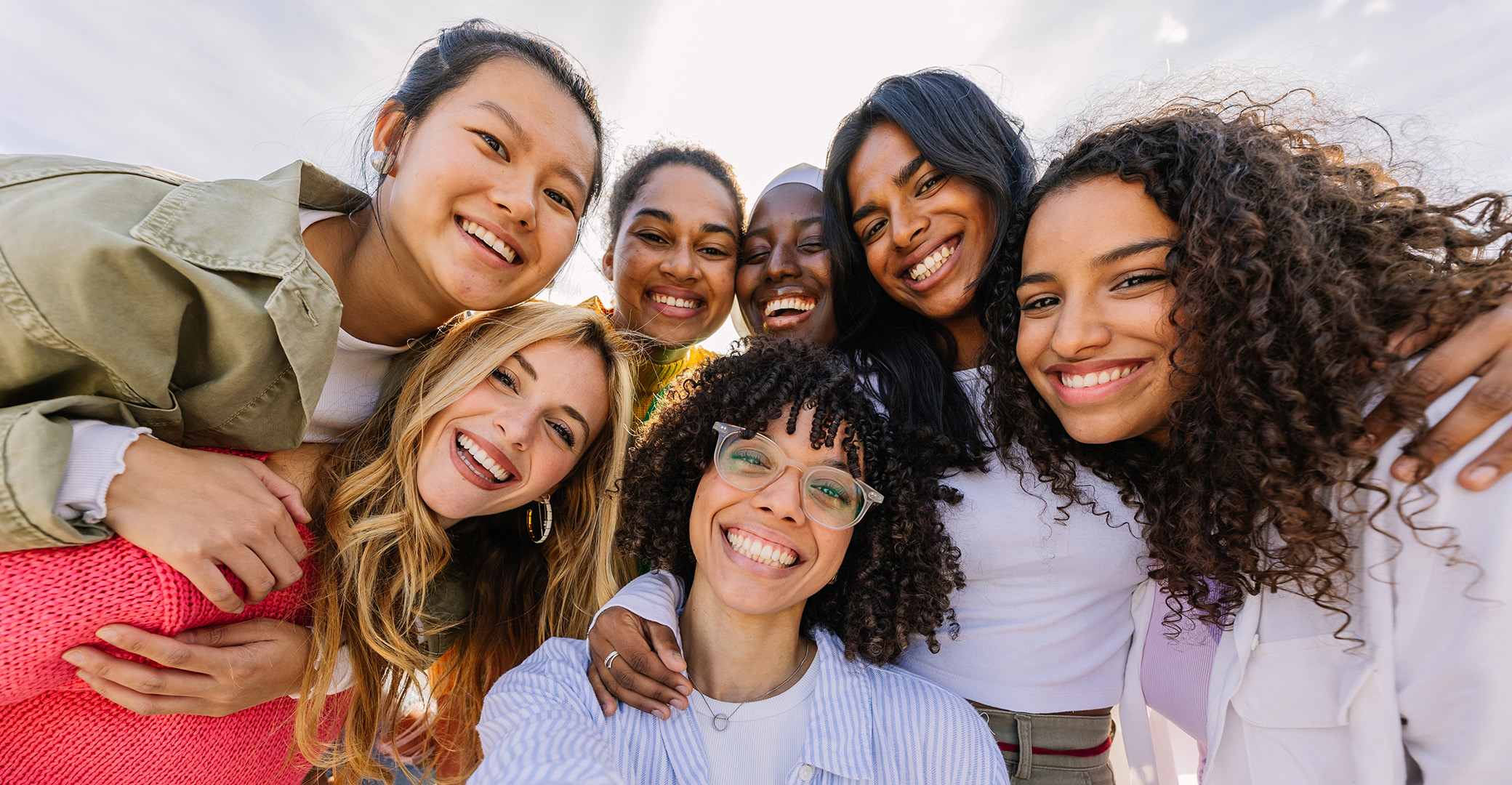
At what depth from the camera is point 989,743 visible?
221 cm

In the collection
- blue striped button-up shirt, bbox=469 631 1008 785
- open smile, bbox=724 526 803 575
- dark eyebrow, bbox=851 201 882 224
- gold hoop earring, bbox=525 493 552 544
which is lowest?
gold hoop earring, bbox=525 493 552 544

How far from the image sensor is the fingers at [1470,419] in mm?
1548

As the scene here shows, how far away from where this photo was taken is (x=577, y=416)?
283 cm

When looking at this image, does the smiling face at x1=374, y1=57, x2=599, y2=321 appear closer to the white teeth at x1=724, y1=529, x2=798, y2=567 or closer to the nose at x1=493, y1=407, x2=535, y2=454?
the nose at x1=493, y1=407, x2=535, y2=454

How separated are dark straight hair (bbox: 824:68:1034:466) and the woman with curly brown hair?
50 cm

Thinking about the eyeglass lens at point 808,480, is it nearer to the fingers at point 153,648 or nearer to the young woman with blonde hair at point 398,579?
the young woman with blonde hair at point 398,579

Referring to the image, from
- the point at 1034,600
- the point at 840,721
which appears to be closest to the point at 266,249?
the point at 840,721

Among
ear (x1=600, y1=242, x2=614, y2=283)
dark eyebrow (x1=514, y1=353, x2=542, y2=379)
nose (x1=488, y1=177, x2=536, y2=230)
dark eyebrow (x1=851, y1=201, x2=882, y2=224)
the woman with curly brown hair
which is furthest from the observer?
ear (x1=600, y1=242, x2=614, y2=283)

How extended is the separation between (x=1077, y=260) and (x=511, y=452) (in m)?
2.17

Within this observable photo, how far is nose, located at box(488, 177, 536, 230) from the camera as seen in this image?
2566mm

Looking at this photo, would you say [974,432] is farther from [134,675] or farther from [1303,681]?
[134,675]

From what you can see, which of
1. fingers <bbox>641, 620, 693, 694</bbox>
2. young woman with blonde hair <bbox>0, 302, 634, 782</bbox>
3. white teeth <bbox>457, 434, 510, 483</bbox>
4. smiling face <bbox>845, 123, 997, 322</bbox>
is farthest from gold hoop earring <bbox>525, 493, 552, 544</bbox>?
smiling face <bbox>845, 123, 997, 322</bbox>

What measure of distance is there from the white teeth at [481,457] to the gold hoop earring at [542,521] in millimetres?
467

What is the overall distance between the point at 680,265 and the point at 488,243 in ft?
4.09
